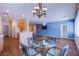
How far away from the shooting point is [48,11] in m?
1.87

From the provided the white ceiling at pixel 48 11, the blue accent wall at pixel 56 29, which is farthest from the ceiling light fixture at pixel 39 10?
the blue accent wall at pixel 56 29

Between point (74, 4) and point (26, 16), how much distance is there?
719 mm

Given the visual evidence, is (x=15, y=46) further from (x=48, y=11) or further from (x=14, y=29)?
(x=48, y=11)

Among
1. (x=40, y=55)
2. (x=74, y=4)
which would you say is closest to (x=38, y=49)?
(x=40, y=55)

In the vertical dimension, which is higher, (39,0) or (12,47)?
(39,0)

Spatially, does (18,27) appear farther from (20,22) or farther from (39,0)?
(39,0)

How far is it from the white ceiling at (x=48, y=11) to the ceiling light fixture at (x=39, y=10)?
0.15 feet

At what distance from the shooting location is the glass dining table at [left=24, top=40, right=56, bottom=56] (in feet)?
6.16

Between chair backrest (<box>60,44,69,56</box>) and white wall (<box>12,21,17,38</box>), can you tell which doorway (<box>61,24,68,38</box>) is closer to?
chair backrest (<box>60,44,69,56</box>)

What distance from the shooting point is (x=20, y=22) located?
1858 mm

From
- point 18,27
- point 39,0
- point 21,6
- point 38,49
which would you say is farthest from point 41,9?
point 38,49

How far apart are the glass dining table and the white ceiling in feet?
1.07

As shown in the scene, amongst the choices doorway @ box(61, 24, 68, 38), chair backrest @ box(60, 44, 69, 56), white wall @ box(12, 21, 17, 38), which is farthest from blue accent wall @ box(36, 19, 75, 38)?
white wall @ box(12, 21, 17, 38)

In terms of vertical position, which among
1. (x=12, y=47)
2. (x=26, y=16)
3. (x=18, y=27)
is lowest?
(x=12, y=47)
